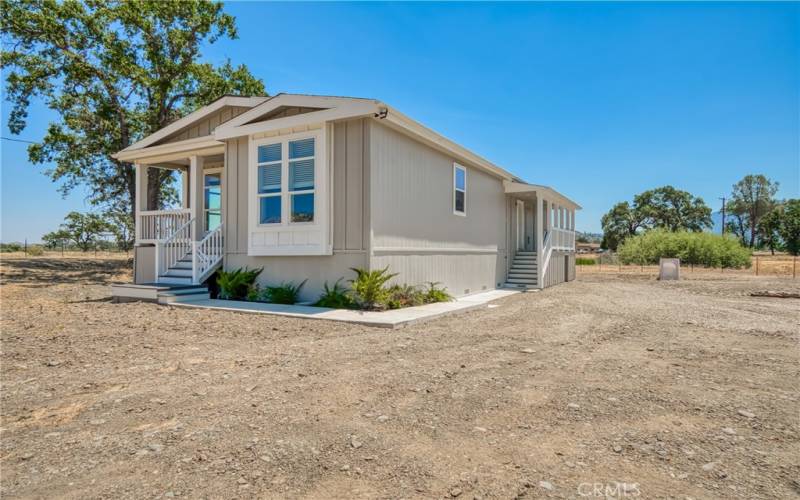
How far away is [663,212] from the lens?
56.8 m

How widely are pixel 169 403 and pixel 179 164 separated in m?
10.6

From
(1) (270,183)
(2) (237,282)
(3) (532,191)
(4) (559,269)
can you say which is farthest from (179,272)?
(4) (559,269)

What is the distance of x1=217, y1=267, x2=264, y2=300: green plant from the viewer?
9172 mm

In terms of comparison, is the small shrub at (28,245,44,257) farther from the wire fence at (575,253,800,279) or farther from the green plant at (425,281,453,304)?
the wire fence at (575,253,800,279)

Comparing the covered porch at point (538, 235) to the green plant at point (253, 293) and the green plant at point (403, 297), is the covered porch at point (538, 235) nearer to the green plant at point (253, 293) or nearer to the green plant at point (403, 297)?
the green plant at point (403, 297)

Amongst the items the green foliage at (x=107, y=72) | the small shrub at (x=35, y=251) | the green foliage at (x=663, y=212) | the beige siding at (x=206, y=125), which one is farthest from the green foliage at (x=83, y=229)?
the green foliage at (x=663, y=212)

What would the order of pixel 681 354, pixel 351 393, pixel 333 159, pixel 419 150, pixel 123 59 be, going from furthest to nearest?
1. pixel 123 59
2. pixel 419 150
3. pixel 333 159
4. pixel 681 354
5. pixel 351 393

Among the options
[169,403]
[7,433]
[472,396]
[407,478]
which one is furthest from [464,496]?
[7,433]

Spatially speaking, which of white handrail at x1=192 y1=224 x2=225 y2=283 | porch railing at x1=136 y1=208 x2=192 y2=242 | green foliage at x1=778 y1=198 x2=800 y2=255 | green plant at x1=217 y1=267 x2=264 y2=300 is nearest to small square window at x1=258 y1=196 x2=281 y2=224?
green plant at x1=217 y1=267 x2=264 y2=300

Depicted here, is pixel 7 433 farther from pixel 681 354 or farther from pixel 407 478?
pixel 681 354

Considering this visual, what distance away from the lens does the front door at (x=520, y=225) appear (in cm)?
1611

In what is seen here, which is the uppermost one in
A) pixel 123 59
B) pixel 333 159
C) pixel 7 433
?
pixel 123 59

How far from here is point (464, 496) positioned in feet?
6.43

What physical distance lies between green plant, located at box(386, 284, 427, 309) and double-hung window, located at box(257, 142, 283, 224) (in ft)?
9.24
